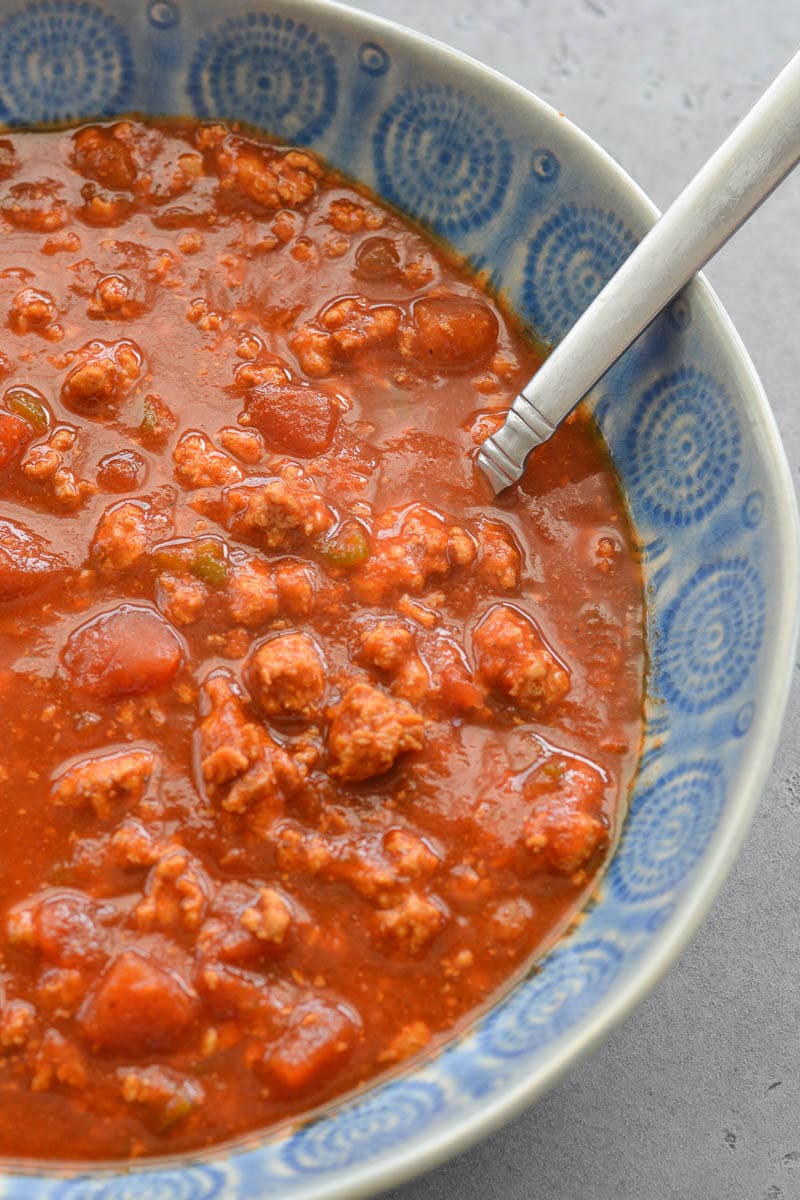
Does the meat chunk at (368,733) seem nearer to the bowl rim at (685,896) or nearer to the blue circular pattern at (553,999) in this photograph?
the blue circular pattern at (553,999)

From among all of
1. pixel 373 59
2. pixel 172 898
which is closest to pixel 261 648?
pixel 172 898

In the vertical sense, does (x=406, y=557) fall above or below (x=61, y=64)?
below

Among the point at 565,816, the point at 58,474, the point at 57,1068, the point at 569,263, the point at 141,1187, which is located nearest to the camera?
the point at 141,1187

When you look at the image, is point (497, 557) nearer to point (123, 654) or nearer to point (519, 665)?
point (519, 665)

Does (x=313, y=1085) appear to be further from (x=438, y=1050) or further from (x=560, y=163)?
(x=560, y=163)

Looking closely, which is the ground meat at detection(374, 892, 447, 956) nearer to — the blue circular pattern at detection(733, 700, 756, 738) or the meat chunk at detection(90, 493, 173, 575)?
the blue circular pattern at detection(733, 700, 756, 738)

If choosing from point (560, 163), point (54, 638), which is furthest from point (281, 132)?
point (54, 638)
